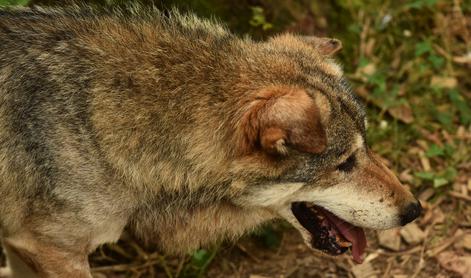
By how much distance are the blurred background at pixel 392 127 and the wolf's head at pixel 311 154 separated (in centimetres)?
102

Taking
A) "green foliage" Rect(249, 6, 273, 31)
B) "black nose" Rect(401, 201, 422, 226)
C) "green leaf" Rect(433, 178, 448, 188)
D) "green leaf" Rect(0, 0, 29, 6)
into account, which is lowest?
"green leaf" Rect(433, 178, 448, 188)

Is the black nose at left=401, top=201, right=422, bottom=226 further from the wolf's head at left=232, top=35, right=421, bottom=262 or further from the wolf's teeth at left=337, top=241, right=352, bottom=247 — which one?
the wolf's teeth at left=337, top=241, right=352, bottom=247

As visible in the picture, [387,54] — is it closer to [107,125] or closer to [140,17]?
[140,17]

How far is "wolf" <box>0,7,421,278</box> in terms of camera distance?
3.87m

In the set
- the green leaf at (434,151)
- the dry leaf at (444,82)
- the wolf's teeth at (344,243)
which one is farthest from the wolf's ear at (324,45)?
the dry leaf at (444,82)

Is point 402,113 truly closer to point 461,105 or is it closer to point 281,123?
point 461,105

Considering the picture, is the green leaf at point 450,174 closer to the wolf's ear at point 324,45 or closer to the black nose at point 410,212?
the black nose at point 410,212

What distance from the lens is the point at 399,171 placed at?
6156mm

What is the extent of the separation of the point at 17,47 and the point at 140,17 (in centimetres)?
74

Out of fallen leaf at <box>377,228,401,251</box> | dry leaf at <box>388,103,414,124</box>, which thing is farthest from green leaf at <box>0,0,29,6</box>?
dry leaf at <box>388,103,414,124</box>

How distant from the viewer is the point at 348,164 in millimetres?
4074

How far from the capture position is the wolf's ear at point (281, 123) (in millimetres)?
3545

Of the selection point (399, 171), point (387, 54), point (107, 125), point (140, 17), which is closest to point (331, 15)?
point (387, 54)

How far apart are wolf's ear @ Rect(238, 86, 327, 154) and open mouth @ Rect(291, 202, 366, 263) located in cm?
75
